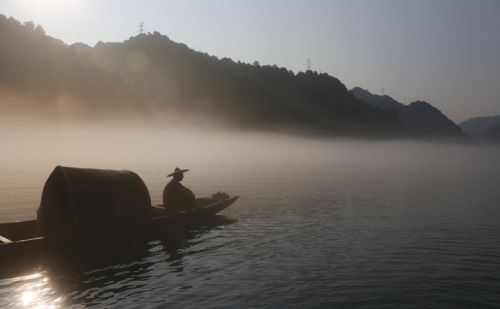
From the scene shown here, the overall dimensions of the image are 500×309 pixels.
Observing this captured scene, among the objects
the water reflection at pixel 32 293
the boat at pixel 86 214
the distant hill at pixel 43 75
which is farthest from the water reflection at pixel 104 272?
the distant hill at pixel 43 75

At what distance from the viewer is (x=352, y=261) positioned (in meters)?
18.4

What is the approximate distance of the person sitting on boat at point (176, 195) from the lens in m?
25.4

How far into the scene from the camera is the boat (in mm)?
19547

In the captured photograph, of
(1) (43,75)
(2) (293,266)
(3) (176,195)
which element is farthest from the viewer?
(1) (43,75)

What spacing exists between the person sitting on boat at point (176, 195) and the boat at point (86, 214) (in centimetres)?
182

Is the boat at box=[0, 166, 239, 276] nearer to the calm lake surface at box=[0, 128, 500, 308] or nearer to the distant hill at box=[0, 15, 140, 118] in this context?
the calm lake surface at box=[0, 128, 500, 308]

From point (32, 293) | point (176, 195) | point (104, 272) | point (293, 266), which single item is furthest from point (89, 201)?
point (293, 266)

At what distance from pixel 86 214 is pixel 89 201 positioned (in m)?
0.57

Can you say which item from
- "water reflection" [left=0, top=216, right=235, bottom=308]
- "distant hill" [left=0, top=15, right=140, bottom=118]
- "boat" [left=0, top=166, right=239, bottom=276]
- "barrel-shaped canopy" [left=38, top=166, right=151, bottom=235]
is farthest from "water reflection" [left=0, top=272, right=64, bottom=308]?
"distant hill" [left=0, top=15, right=140, bottom=118]

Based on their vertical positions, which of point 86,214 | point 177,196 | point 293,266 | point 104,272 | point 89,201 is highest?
point 89,201

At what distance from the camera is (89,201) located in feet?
66.9

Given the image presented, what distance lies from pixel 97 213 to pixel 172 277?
611 centimetres

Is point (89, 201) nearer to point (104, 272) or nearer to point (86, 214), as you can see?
point (86, 214)

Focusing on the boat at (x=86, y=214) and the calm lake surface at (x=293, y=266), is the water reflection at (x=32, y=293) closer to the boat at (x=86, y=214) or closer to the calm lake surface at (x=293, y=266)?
the calm lake surface at (x=293, y=266)
